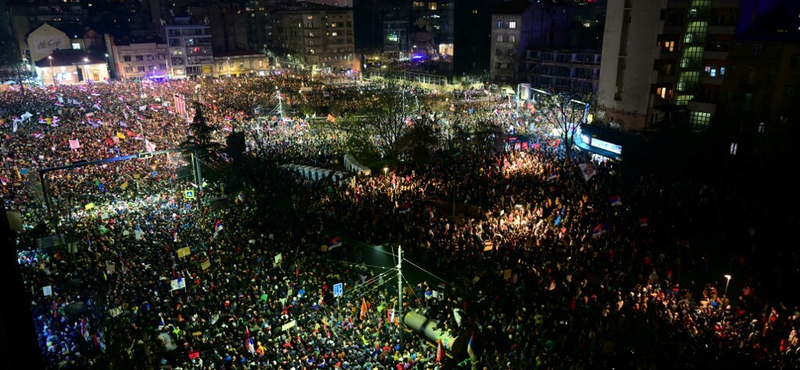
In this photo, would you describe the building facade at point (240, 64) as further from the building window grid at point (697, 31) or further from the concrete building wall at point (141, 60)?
the building window grid at point (697, 31)

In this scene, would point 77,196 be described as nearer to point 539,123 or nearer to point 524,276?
point 524,276

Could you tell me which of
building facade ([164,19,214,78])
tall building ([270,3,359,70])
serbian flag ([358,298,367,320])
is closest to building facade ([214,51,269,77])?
building facade ([164,19,214,78])

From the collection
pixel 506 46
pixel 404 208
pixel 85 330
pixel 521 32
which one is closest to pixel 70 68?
pixel 506 46

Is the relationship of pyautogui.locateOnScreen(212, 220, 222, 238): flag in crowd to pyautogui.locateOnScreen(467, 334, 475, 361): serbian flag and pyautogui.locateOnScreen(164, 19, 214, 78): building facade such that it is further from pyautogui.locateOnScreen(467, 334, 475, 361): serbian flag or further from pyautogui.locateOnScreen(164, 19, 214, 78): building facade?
pyautogui.locateOnScreen(164, 19, 214, 78): building facade

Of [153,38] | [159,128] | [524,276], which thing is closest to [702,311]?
[524,276]

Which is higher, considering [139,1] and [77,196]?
[139,1]

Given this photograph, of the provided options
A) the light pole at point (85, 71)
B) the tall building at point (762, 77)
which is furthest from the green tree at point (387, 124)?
the light pole at point (85, 71)

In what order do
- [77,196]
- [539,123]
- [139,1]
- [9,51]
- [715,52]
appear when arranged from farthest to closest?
[139,1]
[9,51]
[539,123]
[715,52]
[77,196]
